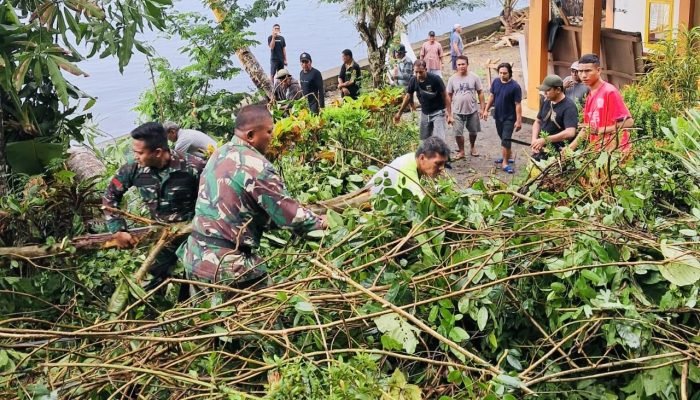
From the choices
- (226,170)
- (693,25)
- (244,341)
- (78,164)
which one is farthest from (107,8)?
(693,25)

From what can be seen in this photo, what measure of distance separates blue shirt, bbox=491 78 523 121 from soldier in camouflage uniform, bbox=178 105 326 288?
6280 mm

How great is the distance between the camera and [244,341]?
3.45 m

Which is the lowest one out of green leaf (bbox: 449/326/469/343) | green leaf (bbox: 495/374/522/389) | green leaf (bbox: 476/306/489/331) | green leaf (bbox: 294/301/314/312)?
green leaf (bbox: 495/374/522/389)

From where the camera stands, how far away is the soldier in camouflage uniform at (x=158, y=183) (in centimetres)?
504

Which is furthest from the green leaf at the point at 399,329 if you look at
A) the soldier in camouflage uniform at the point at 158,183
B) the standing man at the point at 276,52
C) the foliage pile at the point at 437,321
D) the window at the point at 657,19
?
the standing man at the point at 276,52

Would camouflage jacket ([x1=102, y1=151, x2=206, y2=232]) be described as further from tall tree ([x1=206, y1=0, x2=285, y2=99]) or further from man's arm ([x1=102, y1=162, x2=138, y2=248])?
tall tree ([x1=206, y1=0, x2=285, y2=99])

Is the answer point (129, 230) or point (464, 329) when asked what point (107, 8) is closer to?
point (129, 230)

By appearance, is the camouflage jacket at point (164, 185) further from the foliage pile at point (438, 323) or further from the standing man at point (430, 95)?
the standing man at point (430, 95)

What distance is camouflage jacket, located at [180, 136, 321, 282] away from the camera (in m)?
3.94

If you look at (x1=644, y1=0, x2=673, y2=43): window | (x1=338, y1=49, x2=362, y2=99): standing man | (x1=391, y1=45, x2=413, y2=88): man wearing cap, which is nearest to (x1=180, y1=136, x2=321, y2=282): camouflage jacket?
(x1=338, y1=49, x2=362, y2=99): standing man

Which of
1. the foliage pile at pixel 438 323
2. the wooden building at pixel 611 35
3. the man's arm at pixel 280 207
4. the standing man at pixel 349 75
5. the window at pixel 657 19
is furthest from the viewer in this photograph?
the standing man at pixel 349 75

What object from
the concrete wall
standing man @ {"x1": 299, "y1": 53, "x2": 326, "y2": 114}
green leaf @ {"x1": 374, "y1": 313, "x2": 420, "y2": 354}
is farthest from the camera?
the concrete wall

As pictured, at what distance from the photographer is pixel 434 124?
34.1ft

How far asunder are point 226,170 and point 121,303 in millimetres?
875
